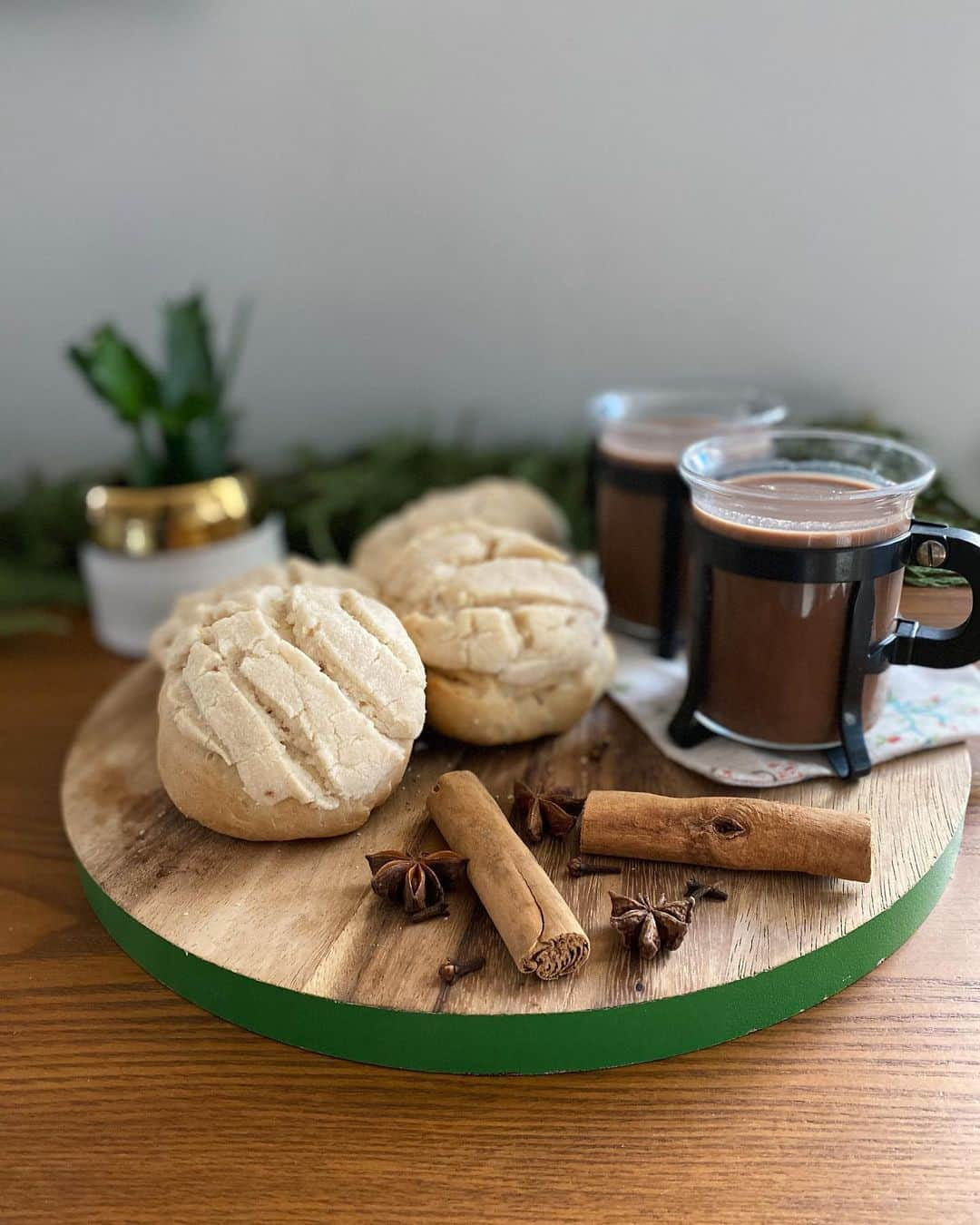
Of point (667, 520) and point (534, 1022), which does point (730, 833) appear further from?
point (667, 520)

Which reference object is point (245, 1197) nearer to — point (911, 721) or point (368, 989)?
point (368, 989)

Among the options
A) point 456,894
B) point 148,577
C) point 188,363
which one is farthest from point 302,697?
point 188,363

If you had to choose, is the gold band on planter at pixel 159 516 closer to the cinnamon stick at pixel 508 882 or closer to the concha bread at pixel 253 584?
the concha bread at pixel 253 584

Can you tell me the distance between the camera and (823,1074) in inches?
40.6

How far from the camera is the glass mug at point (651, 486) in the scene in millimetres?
1694

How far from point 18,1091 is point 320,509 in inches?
52.1

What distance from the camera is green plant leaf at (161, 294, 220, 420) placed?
6.38 feet

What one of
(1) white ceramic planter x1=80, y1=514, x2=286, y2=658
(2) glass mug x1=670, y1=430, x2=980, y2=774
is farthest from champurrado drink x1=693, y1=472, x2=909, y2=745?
(1) white ceramic planter x1=80, y1=514, x2=286, y2=658

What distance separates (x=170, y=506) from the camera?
1971 millimetres

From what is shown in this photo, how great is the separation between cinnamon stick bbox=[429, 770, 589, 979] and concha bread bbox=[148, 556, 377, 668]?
0.40 m

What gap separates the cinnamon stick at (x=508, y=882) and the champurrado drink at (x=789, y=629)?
1.21 feet

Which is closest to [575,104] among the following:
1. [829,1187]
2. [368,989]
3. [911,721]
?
[911,721]

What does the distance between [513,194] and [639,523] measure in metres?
0.83

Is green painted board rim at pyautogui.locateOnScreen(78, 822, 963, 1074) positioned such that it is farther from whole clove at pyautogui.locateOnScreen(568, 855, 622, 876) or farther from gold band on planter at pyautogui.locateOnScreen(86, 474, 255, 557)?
gold band on planter at pyautogui.locateOnScreen(86, 474, 255, 557)
